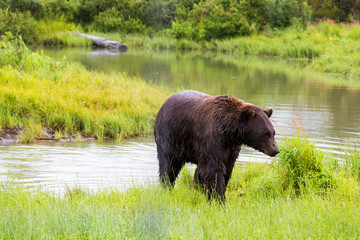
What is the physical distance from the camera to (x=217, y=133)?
18.4 feet

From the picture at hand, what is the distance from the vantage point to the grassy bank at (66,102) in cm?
1151

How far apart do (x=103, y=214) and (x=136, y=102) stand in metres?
8.49

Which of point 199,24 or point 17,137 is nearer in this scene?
point 17,137

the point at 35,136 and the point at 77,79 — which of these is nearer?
the point at 35,136

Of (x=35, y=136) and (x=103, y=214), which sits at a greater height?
(x=103, y=214)

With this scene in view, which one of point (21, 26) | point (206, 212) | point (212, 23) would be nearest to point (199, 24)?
point (212, 23)

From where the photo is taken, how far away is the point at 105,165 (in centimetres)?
921

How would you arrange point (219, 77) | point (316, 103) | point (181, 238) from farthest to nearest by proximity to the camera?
point (219, 77) → point (316, 103) → point (181, 238)

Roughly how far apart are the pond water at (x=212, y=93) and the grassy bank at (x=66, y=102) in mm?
601

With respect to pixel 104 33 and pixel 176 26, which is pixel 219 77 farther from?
pixel 104 33

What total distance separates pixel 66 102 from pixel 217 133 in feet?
23.7

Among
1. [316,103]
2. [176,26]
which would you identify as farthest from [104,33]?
[316,103]

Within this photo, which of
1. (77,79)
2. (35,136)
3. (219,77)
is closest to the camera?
(35,136)

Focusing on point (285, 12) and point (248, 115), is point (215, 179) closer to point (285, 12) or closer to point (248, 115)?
point (248, 115)
